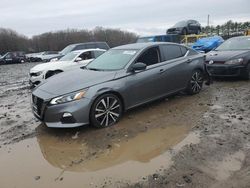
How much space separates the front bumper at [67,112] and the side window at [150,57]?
1875mm

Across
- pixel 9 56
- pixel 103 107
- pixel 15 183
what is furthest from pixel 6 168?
pixel 9 56

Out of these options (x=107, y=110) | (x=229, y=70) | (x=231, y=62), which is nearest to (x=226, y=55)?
(x=231, y=62)

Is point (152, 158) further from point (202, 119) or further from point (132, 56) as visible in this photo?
point (132, 56)

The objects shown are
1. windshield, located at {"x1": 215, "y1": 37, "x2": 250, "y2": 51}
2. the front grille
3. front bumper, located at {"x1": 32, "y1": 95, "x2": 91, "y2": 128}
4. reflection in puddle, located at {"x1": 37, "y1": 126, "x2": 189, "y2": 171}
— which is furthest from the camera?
windshield, located at {"x1": 215, "y1": 37, "x2": 250, "y2": 51}

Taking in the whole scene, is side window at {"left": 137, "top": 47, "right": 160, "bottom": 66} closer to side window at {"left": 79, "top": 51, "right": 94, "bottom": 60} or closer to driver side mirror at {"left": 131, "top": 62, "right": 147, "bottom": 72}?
driver side mirror at {"left": 131, "top": 62, "right": 147, "bottom": 72}

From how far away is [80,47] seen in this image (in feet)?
64.0

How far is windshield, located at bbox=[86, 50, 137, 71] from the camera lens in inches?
275

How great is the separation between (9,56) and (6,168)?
34941 millimetres

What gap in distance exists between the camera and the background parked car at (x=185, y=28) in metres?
29.5

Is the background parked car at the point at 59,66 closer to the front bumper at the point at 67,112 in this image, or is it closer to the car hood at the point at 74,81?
the car hood at the point at 74,81

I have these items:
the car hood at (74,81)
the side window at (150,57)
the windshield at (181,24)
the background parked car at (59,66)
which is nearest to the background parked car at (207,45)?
the windshield at (181,24)

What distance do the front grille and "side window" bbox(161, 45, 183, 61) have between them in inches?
125

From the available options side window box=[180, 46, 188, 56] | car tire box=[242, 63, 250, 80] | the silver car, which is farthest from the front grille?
car tire box=[242, 63, 250, 80]

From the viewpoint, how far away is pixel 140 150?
512 cm
